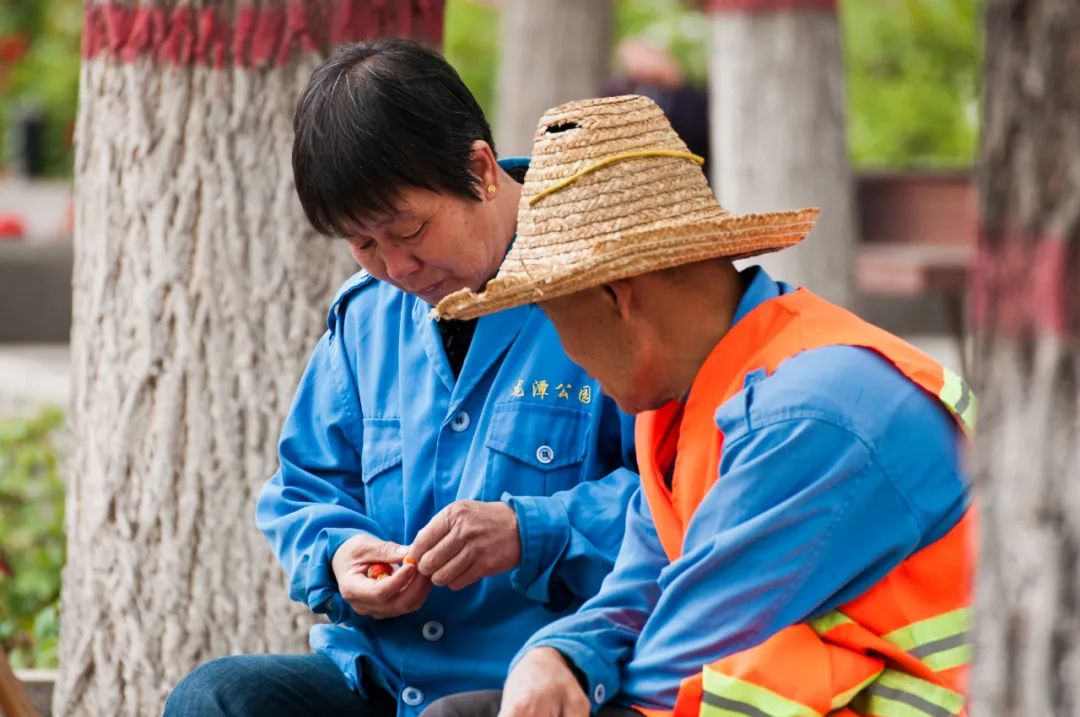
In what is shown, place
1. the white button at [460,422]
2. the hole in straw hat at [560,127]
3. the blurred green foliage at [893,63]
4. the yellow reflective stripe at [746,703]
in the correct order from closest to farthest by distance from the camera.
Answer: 1. the yellow reflective stripe at [746,703]
2. the hole in straw hat at [560,127]
3. the white button at [460,422]
4. the blurred green foliage at [893,63]

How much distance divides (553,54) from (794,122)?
11.5 feet

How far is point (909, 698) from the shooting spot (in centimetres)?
215

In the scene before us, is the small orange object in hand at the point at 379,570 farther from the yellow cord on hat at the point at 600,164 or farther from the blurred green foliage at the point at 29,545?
the blurred green foliage at the point at 29,545

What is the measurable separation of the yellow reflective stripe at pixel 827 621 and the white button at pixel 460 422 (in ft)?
2.68

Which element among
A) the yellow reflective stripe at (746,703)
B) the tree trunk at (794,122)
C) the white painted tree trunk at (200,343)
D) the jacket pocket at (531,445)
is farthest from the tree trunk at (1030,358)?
the tree trunk at (794,122)

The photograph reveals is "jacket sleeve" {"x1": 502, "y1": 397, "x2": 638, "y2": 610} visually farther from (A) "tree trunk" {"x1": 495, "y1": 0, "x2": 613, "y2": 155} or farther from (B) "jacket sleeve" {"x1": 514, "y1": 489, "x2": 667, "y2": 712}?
(A) "tree trunk" {"x1": 495, "y1": 0, "x2": 613, "y2": 155}

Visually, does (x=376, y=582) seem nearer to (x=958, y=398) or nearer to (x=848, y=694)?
(x=848, y=694)

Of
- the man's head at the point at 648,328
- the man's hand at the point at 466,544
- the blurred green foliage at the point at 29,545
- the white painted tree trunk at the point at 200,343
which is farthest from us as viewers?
the blurred green foliage at the point at 29,545

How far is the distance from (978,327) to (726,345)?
0.67m

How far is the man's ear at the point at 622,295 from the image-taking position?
229 centimetres

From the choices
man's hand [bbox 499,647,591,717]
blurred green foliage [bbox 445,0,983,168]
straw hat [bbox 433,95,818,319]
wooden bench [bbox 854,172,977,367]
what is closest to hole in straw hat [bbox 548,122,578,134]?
straw hat [bbox 433,95,818,319]

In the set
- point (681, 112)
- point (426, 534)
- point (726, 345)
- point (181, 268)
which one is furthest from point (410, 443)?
point (681, 112)

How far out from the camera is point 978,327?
5.46 ft

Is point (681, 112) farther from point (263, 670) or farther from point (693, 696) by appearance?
point (693, 696)
